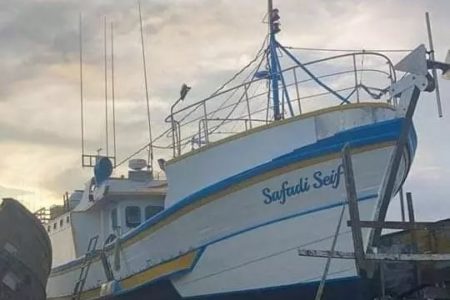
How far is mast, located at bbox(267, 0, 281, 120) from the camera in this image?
10.9 meters

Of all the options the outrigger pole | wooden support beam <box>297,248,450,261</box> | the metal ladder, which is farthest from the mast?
the metal ladder

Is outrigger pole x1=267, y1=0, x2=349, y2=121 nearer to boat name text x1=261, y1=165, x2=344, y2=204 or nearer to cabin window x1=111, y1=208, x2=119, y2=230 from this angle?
boat name text x1=261, y1=165, x2=344, y2=204

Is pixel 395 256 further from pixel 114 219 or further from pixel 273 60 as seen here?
pixel 114 219

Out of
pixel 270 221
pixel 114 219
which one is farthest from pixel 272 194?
pixel 114 219

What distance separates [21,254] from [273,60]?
4.70m

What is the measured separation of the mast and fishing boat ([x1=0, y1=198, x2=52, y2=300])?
158 inches

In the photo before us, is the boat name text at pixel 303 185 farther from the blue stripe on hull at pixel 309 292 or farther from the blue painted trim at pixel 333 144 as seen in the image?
the blue stripe on hull at pixel 309 292

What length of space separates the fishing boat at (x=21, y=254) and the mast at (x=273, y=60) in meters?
4.01

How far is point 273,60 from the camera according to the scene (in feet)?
36.6

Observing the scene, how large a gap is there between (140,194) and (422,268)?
19.0 ft

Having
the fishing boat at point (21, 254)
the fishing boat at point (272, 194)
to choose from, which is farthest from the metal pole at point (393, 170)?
the fishing boat at point (21, 254)

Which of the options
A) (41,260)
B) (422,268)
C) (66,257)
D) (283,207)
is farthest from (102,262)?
(422,268)

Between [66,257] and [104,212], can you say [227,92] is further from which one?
[66,257]

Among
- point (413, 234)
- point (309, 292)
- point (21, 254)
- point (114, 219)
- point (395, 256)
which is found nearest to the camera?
point (395, 256)
